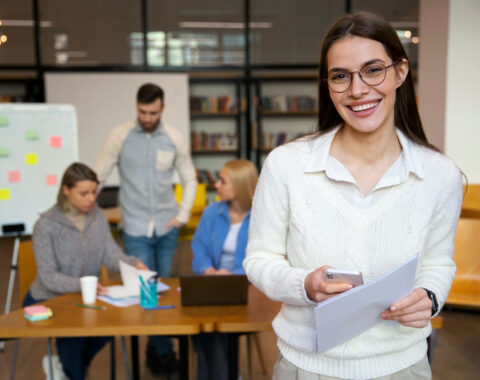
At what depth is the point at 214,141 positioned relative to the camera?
8.72 m

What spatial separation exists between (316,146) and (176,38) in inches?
300

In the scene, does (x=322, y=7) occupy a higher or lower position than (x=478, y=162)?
higher

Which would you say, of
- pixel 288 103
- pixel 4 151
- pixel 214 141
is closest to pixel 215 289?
pixel 4 151

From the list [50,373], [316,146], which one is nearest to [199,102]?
[50,373]

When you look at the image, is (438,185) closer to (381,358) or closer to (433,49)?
(381,358)

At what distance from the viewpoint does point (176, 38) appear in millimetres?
8508

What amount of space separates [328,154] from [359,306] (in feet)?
1.19

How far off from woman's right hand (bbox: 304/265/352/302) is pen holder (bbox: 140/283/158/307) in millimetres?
1240

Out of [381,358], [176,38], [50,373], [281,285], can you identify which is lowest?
[50,373]

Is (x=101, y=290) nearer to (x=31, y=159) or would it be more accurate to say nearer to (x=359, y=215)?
(x=359, y=215)

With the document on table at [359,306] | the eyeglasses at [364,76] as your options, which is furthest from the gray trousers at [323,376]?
the eyeglasses at [364,76]

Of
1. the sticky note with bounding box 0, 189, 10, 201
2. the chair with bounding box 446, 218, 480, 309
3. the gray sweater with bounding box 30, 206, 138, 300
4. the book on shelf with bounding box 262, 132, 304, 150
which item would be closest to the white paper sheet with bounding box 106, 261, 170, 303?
→ the gray sweater with bounding box 30, 206, 138, 300

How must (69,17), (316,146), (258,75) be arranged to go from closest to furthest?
(316,146) → (69,17) → (258,75)

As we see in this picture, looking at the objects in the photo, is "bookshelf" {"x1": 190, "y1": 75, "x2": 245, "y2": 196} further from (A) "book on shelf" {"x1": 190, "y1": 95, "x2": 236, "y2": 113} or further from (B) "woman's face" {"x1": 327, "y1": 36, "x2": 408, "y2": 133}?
(B) "woman's face" {"x1": 327, "y1": 36, "x2": 408, "y2": 133}
